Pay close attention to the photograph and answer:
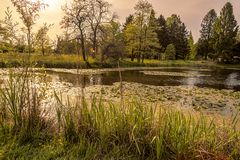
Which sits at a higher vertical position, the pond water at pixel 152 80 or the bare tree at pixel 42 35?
the bare tree at pixel 42 35

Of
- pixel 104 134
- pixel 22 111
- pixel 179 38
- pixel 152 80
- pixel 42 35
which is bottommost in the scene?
pixel 152 80

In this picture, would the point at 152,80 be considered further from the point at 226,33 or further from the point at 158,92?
the point at 226,33

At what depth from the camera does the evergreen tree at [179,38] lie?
147ft

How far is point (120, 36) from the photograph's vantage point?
3341cm

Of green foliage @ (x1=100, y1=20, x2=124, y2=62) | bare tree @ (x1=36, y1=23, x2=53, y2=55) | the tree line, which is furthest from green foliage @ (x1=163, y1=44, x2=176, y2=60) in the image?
bare tree @ (x1=36, y1=23, x2=53, y2=55)

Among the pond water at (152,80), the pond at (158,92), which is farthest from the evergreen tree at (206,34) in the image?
the pond at (158,92)

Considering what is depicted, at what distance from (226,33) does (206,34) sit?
32.3 ft

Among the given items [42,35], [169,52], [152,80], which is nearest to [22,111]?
[42,35]

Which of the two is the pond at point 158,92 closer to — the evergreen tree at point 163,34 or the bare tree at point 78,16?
the bare tree at point 78,16

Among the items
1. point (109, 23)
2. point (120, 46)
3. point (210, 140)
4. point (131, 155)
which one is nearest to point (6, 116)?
point (131, 155)

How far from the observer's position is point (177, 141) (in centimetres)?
272

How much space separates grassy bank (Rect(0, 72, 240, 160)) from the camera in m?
2.73

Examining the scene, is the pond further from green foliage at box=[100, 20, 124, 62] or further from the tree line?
green foliage at box=[100, 20, 124, 62]

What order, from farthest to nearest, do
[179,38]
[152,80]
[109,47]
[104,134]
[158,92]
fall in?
1. [179,38]
2. [109,47]
3. [152,80]
4. [158,92]
5. [104,134]
